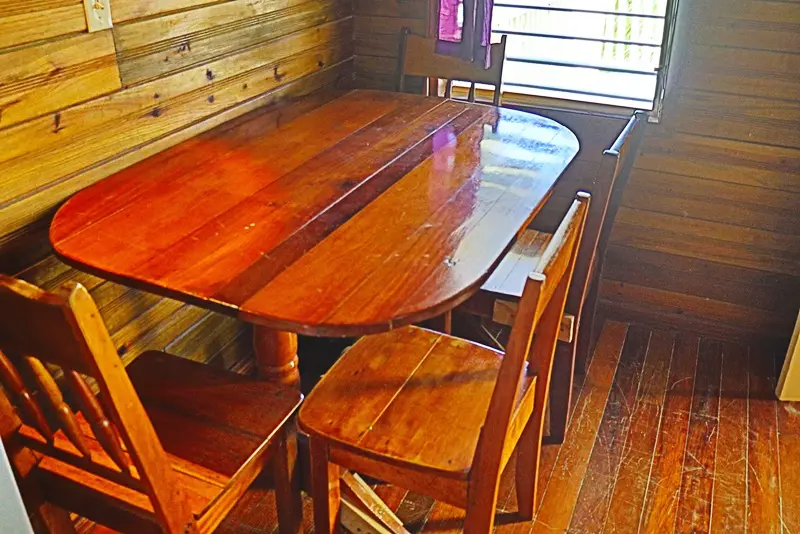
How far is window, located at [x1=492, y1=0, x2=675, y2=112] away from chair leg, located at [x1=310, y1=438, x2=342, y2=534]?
5.47 feet

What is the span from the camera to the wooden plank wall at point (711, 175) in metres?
2.26

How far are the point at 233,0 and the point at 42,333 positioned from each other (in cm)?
135

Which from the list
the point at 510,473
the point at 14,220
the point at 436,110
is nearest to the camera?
the point at 14,220

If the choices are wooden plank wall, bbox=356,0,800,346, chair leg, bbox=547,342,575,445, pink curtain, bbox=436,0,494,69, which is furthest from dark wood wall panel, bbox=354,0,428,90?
chair leg, bbox=547,342,575,445

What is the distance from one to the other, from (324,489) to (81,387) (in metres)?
0.63

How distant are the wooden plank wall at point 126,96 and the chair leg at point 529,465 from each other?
103cm

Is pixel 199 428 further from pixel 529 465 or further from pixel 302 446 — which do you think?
pixel 529 465

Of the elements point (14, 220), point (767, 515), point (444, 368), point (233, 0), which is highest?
point (233, 0)

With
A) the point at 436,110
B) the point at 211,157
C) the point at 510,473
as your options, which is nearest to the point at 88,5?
the point at 211,157

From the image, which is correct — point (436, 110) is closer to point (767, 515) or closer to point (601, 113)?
point (601, 113)

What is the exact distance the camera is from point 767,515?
1896 mm

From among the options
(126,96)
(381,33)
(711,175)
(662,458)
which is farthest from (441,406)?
(381,33)

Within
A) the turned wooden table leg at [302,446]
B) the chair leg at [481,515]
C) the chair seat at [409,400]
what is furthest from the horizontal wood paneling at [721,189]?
the chair leg at [481,515]

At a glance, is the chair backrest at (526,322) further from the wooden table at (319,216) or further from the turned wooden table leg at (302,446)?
the turned wooden table leg at (302,446)
